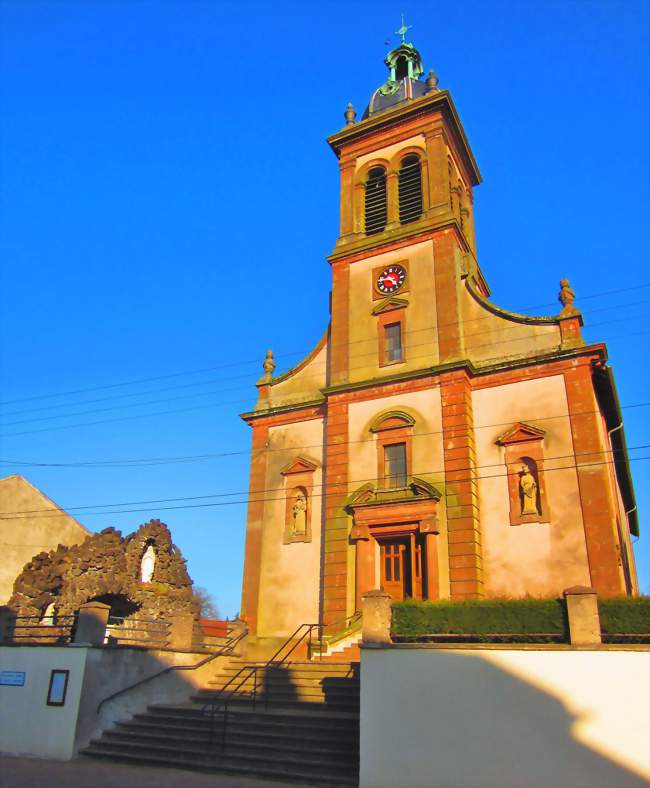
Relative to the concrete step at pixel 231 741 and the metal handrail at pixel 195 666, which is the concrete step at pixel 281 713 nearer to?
the concrete step at pixel 231 741

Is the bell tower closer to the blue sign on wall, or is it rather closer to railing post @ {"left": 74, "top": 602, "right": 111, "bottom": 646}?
railing post @ {"left": 74, "top": 602, "right": 111, "bottom": 646}

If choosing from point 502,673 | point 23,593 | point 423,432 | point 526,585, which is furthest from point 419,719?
point 23,593

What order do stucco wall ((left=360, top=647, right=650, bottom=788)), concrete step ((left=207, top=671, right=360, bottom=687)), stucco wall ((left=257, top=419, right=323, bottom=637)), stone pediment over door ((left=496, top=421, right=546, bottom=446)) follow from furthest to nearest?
stucco wall ((left=257, top=419, right=323, bottom=637)) < stone pediment over door ((left=496, top=421, right=546, bottom=446)) < concrete step ((left=207, top=671, right=360, bottom=687)) < stucco wall ((left=360, top=647, right=650, bottom=788))

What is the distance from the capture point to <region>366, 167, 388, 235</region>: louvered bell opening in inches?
1003

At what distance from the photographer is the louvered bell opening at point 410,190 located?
81.1 feet

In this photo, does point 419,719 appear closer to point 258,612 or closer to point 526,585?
point 526,585

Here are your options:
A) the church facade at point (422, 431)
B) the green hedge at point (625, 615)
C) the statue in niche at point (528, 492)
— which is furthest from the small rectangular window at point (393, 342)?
the green hedge at point (625, 615)

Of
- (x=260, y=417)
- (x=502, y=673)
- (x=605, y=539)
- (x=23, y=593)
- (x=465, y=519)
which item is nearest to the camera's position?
(x=502, y=673)

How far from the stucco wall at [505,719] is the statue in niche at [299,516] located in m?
9.92

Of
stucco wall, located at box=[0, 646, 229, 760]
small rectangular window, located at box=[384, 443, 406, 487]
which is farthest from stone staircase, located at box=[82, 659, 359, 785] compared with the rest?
small rectangular window, located at box=[384, 443, 406, 487]

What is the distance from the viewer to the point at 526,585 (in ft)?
58.9

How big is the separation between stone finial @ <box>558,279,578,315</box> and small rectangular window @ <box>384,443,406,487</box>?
21.2ft

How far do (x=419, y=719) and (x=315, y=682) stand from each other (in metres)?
4.66

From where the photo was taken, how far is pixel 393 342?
23.0m
